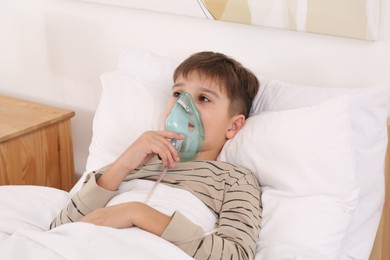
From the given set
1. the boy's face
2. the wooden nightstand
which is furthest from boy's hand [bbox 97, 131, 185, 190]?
the wooden nightstand

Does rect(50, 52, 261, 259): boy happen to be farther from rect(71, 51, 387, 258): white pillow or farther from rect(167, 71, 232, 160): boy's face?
rect(71, 51, 387, 258): white pillow

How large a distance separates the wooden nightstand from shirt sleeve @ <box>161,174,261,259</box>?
2.99 feet

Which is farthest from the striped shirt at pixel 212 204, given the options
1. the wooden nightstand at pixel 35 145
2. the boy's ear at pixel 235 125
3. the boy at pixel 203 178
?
the wooden nightstand at pixel 35 145

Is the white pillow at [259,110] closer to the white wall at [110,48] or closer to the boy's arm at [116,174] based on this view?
the white wall at [110,48]

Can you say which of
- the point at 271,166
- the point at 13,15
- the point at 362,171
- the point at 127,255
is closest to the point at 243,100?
the point at 271,166

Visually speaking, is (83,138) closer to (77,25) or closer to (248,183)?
(77,25)

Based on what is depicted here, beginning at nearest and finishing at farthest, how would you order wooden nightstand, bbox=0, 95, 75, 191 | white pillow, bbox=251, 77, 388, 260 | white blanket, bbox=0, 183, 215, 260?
white blanket, bbox=0, 183, 215, 260 < white pillow, bbox=251, 77, 388, 260 < wooden nightstand, bbox=0, 95, 75, 191

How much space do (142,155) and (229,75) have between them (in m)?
0.33

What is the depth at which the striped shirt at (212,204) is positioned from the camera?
1.33 m

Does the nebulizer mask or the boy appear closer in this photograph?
the boy

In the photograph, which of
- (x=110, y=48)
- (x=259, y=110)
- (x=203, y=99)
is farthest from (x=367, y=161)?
(x=110, y=48)

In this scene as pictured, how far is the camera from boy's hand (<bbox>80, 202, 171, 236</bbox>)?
1.35 meters

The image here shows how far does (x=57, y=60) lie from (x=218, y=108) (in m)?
1.01

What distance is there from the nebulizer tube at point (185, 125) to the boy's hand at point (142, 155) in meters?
0.03
